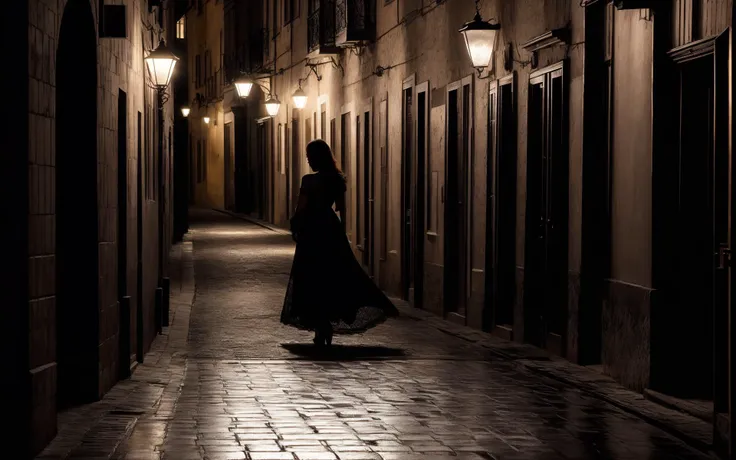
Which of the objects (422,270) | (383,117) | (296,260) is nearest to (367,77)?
(383,117)

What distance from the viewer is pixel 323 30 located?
28.7m

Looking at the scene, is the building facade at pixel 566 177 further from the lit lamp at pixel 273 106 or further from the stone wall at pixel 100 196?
the lit lamp at pixel 273 106

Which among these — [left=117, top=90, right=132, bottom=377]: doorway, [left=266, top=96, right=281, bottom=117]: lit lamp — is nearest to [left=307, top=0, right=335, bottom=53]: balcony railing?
[left=266, top=96, right=281, bottom=117]: lit lamp

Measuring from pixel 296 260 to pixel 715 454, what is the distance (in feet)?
21.4

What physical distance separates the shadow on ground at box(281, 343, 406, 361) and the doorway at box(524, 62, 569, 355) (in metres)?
1.37

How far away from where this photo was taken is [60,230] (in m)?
10.4

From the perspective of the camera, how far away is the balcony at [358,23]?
80.9 feet

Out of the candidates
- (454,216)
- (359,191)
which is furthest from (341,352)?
(359,191)

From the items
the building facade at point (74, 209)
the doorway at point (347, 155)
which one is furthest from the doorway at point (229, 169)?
the building facade at point (74, 209)

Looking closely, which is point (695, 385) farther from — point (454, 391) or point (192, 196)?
point (192, 196)

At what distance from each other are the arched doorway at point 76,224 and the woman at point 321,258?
402 cm

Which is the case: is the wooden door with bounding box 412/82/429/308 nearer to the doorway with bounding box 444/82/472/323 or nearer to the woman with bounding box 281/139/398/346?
the doorway with bounding box 444/82/472/323

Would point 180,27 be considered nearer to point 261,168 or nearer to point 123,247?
point 261,168

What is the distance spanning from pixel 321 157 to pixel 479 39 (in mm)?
2642
